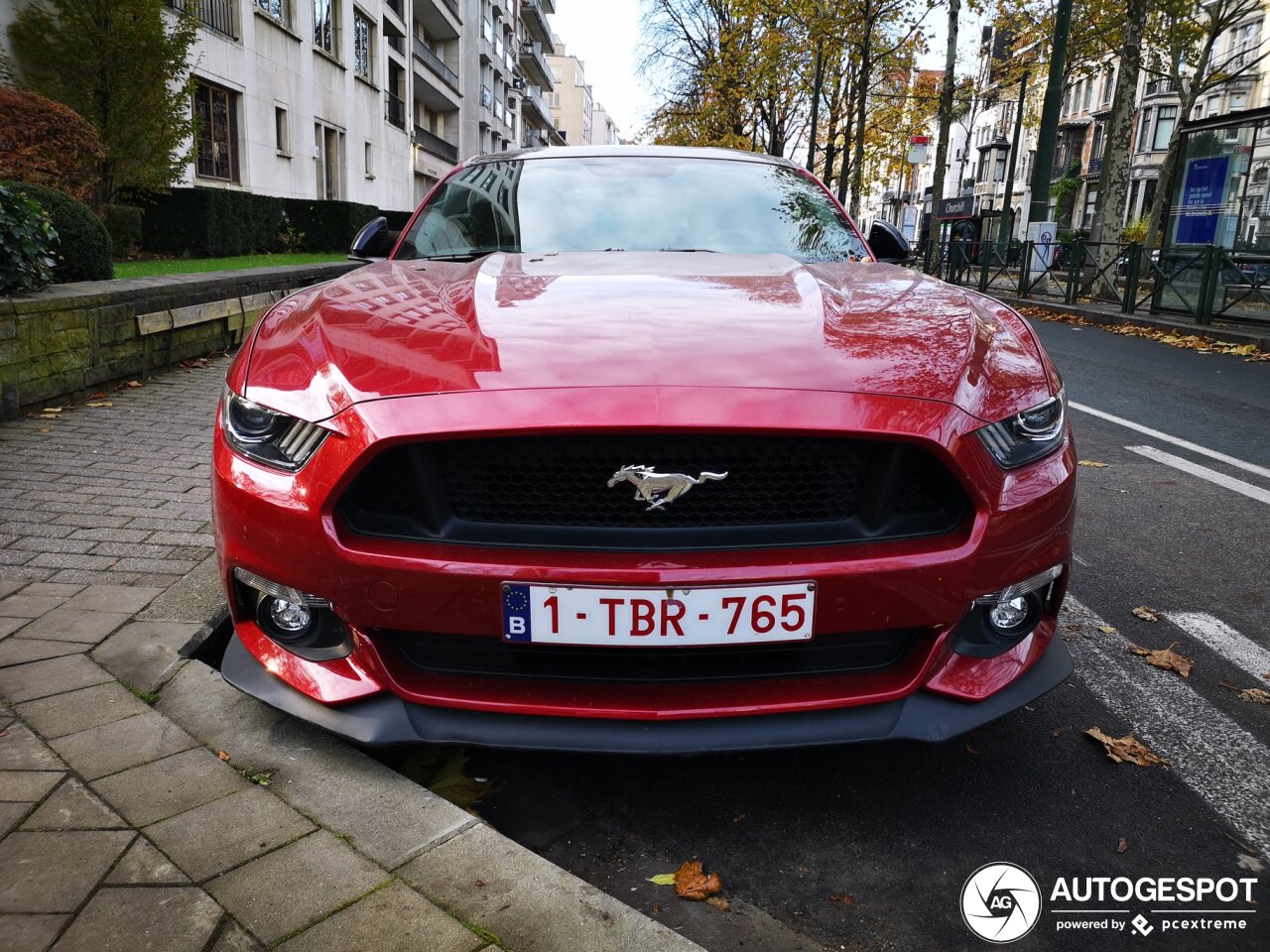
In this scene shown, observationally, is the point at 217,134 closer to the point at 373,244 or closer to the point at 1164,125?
the point at 373,244

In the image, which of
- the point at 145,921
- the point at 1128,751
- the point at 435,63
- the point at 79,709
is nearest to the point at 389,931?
the point at 145,921

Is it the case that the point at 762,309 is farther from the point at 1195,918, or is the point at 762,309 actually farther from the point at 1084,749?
the point at 1195,918

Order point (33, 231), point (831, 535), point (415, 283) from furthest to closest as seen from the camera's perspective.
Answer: point (33, 231)
point (415, 283)
point (831, 535)

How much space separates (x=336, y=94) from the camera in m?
24.7

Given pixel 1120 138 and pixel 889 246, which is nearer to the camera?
pixel 889 246

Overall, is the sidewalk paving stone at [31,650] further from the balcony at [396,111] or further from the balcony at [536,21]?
the balcony at [536,21]

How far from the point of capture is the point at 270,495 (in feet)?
6.43

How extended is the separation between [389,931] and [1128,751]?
1788mm

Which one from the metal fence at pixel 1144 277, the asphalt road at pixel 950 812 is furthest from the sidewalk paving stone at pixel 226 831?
the metal fence at pixel 1144 277

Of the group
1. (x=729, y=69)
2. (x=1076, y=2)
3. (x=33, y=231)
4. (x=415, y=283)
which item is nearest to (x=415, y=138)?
(x=729, y=69)

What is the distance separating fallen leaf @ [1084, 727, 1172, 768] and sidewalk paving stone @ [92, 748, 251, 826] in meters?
1.98

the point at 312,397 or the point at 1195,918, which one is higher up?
the point at 312,397

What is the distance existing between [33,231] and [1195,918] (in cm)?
599

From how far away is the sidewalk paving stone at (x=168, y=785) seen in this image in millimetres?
1868
